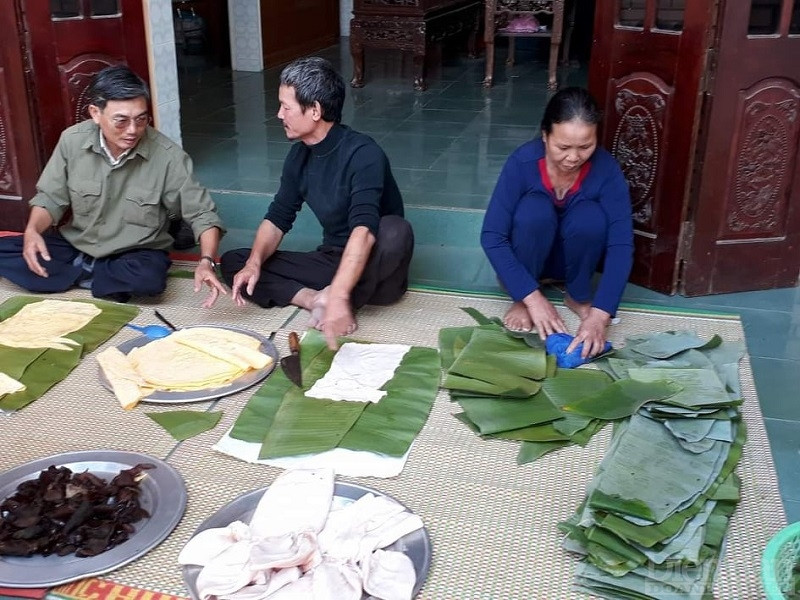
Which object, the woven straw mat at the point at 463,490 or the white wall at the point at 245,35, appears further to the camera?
the white wall at the point at 245,35

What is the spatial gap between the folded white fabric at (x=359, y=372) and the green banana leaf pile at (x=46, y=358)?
671 mm

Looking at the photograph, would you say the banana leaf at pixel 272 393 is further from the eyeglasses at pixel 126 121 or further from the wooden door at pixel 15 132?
the wooden door at pixel 15 132

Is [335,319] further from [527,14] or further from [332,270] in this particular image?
[527,14]

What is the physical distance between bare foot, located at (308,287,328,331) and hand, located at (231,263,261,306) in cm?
19

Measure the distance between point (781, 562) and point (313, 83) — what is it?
5.33ft

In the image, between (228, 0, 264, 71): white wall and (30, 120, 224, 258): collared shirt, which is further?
(228, 0, 264, 71): white wall

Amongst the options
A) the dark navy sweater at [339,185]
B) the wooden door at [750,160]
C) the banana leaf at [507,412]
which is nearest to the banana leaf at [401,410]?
the banana leaf at [507,412]

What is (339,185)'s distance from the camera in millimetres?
2449

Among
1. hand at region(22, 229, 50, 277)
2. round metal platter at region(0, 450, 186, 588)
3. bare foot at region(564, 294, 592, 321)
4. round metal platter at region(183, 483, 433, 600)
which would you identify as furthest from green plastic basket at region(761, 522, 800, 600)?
hand at region(22, 229, 50, 277)

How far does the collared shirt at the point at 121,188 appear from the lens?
8.59 ft

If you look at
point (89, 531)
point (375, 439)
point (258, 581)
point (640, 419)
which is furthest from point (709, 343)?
point (89, 531)

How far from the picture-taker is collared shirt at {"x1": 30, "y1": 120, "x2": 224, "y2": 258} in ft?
8.59

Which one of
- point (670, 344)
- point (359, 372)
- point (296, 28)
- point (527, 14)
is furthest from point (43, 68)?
point (296, 28)

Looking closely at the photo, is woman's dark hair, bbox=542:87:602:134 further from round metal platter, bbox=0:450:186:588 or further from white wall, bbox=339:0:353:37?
white wall, bbox=339:0:353:37
